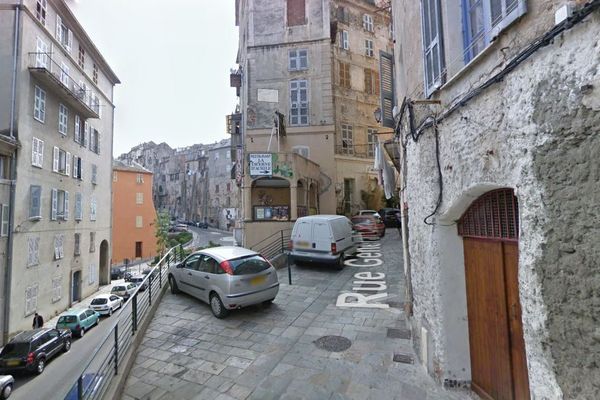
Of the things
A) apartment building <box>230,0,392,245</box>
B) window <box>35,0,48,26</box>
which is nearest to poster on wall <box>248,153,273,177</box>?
apartment building <box>230,0,392,245</box>

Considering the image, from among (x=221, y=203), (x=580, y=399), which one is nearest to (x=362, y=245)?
(x=580, y=399)

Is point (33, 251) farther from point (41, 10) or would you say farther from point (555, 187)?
point (555, 187)

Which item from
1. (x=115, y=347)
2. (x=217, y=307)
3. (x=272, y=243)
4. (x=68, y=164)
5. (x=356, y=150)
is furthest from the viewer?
(x=356, y=150)

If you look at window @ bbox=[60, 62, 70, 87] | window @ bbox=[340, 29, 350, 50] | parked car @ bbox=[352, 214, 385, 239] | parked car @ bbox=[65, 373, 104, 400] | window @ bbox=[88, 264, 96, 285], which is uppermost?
window @ bbox=[340, 29, 350, 50]

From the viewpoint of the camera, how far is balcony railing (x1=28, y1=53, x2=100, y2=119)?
15.6 metres

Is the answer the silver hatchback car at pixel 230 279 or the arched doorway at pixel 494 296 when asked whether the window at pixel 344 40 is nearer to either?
the silver hatchback car at pixel 230 279

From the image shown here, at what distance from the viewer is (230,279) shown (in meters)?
6.61

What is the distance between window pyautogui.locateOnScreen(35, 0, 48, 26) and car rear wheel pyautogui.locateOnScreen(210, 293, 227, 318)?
60.7ft

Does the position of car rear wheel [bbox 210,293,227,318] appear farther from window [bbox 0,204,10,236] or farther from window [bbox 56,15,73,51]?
window [bbox 56,15,73,51]

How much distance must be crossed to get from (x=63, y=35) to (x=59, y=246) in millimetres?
12667

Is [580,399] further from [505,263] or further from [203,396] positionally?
[203,396]

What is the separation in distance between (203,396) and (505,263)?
13.3ft

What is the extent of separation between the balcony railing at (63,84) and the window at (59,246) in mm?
8163

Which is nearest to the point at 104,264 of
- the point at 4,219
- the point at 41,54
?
the point at 4,219
